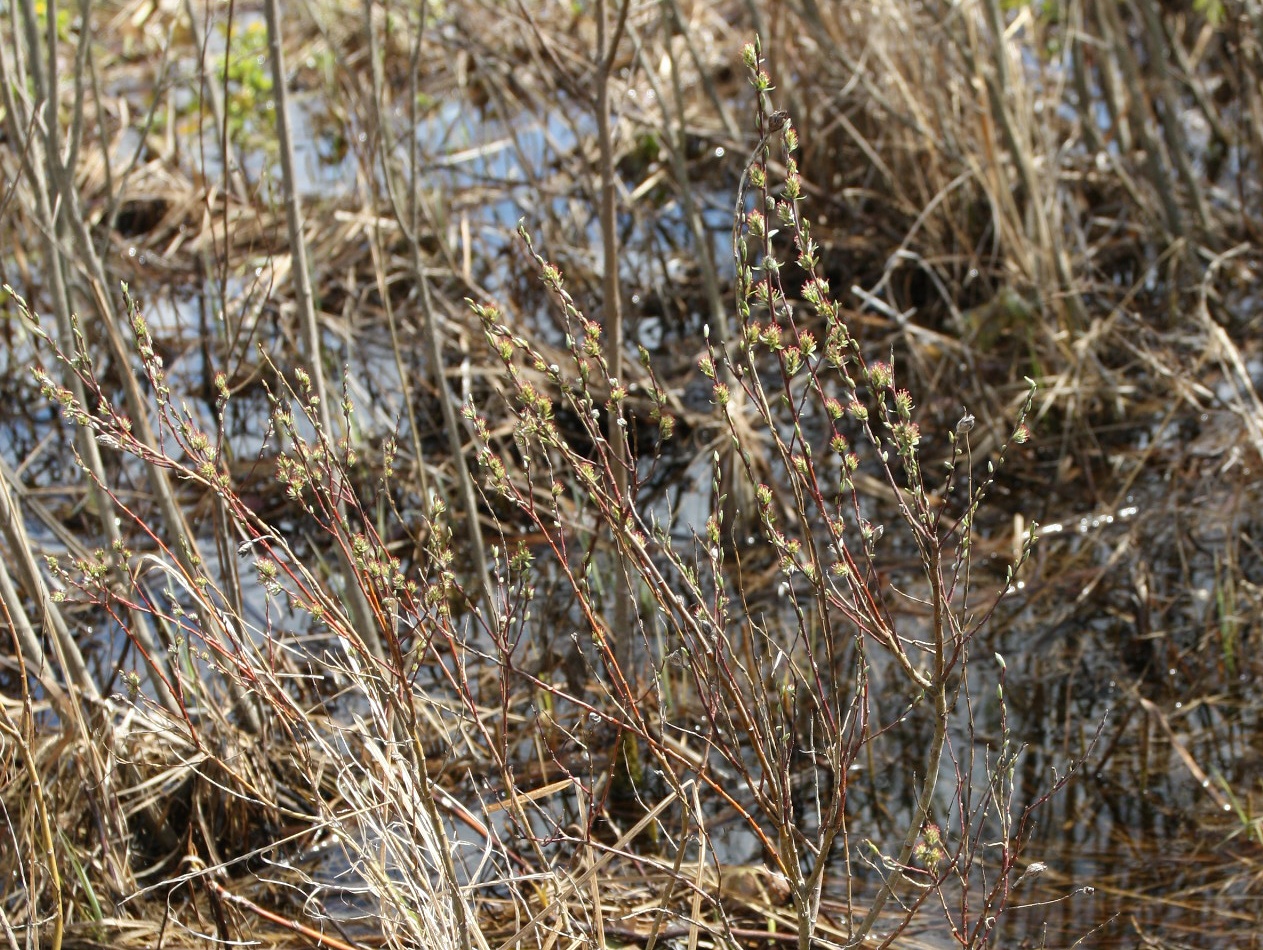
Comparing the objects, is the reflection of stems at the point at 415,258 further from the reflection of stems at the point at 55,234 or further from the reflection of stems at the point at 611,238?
the reflection of stems at the point at 55,234

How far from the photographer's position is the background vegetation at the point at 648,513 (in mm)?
1814

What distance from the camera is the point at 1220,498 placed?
361 cm

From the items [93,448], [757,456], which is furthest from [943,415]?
[93,448]

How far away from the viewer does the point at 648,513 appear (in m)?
3.24

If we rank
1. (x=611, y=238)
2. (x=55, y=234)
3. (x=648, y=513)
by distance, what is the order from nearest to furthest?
(x=55, y=234) < (x=611, y=238) < (x=648, y=513)

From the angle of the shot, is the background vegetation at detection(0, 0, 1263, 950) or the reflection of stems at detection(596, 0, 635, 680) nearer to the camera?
the background vegetation at detection(0, 0, 1263, 950)

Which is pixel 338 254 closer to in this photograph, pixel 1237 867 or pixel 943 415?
pixel 943 415

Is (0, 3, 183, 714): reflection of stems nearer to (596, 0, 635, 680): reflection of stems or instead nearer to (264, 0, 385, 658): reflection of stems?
(264, 0, 385, 658): reflection of stems

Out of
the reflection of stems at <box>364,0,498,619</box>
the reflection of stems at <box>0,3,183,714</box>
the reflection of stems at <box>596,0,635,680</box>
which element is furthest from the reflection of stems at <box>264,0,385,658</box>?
the reflection of stems at <box>596,0,635,680</box>

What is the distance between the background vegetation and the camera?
1814 mm

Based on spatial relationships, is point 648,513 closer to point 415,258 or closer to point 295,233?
point 415,258

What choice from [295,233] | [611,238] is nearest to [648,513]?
[611,238]

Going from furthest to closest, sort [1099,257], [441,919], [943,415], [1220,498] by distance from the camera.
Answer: [1099,257] → [943,415] → [1220,498] → [441,919]

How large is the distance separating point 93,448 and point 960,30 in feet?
11.1
